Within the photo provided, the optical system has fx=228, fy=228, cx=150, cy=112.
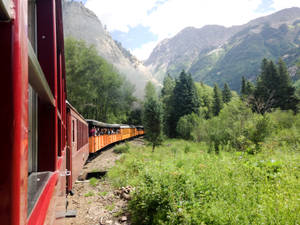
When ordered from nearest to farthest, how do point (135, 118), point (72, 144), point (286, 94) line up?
point (72, 144), point (286, 94), point (135, 118)

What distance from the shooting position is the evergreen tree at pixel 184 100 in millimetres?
48156

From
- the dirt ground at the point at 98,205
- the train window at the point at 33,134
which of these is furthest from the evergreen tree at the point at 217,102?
the train window at the point at 33,134

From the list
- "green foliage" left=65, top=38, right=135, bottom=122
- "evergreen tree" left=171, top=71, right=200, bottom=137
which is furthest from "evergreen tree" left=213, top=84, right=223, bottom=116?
Result: "green foliage" left=65, top=38, right=135, bottom=122

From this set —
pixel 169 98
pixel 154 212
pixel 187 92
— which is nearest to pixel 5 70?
pixel 154 212

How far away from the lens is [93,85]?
97.7ft

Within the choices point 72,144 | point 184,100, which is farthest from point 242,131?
point 184,100

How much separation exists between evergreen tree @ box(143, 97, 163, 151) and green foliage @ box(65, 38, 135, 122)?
774 centimetres

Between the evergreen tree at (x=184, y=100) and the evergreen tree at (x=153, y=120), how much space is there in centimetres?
2412

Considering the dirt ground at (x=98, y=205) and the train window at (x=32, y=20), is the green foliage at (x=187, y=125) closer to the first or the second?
the dirt ground at (x=98, y=205)

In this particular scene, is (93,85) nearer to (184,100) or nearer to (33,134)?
(184,100)

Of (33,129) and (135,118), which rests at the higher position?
(135,118)

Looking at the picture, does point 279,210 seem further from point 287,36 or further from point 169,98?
point 287,36

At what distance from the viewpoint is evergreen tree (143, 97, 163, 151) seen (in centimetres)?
2400

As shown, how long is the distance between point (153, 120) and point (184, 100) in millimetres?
25119
